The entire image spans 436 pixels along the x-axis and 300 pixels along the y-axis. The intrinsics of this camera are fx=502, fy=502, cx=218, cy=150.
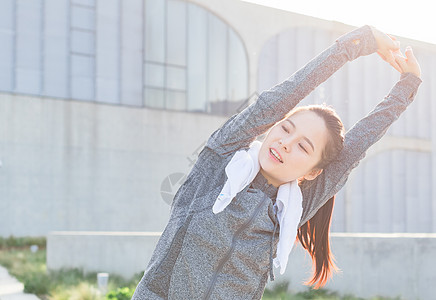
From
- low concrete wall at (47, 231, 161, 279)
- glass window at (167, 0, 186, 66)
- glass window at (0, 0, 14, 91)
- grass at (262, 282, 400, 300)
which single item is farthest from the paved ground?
glass window at (167, 0, 186, 66)

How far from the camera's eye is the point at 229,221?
182 cm

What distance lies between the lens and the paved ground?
6.89m

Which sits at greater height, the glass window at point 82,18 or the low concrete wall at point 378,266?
the glass window at point 82,18

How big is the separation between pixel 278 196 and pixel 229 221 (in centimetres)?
24

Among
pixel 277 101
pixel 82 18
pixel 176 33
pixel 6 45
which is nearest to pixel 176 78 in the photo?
pixel 176 33

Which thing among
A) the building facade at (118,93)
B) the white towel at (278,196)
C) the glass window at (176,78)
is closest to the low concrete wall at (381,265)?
the white towel at (278,196)

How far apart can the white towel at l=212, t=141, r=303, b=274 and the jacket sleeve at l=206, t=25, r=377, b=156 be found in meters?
0.07

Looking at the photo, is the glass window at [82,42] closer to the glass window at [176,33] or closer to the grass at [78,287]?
the glass window at [176,33]

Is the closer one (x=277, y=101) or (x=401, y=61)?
(x=277, y=101)

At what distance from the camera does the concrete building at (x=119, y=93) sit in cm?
1806

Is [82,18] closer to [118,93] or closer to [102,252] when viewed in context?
[118,93]

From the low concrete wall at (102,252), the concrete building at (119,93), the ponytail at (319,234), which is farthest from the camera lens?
the concrete building at (119,93)

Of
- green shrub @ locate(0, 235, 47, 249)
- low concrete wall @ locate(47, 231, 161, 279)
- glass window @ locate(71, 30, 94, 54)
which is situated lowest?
green shrub @ locate(0, 235, 47, 249)

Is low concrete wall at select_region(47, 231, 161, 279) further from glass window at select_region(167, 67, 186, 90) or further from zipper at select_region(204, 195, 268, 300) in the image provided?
glass window at select_region(167, 67, 186, 90)
